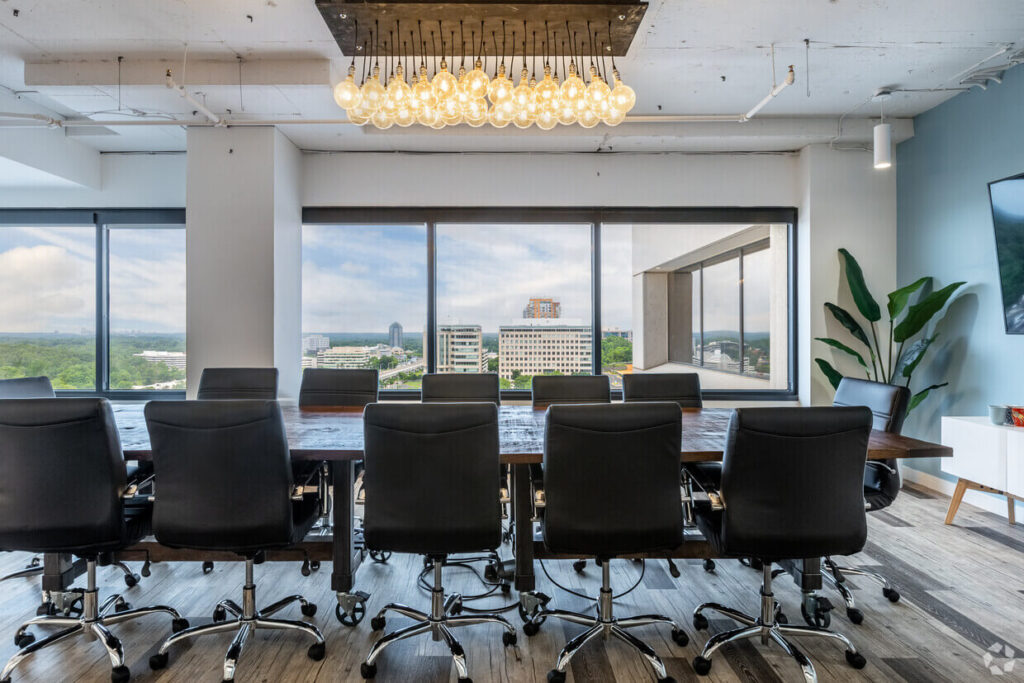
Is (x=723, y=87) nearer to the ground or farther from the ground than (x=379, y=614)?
farther from the ground

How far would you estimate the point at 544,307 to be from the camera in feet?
17.1

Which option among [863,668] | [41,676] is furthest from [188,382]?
[863,668]

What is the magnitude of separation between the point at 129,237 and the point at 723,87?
18.0 ft

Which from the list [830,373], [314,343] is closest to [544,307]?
[314,343]

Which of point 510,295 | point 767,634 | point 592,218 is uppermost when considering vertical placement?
point 592,218

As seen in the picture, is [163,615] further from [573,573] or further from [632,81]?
[632,81]

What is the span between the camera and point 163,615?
250 cm

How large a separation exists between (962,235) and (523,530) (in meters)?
4.13

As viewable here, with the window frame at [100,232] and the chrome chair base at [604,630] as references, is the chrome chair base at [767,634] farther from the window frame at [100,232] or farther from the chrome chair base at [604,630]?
the window frame at [100,232]

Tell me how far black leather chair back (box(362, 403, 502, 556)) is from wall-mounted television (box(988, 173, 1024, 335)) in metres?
3.84

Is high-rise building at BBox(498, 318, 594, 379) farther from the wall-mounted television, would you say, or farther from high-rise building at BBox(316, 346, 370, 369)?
the wall-mounted television

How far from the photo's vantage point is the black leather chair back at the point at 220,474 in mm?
1964

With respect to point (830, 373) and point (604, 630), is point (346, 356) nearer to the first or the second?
point (604, 630)

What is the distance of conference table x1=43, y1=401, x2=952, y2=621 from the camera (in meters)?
2.17
